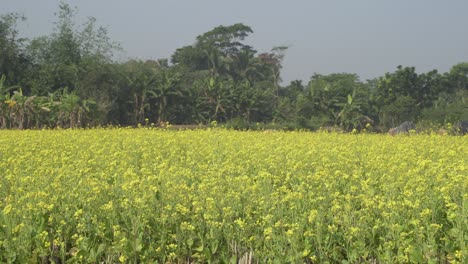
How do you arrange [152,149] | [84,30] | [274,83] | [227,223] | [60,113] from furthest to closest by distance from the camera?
[274,83], [84,30], [60,113], [152,149], [227,223]

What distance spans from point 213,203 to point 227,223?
313 mm

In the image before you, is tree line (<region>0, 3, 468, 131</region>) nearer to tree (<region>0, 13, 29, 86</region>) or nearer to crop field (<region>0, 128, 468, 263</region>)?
tree (<region>0, 13, 29, 86</region>)

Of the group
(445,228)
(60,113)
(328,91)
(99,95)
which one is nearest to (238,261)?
(445,228)

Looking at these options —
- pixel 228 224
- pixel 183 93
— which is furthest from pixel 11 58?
pixel 228 224

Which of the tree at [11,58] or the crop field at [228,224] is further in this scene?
the tree at [11,58]

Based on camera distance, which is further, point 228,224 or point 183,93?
point 183,93

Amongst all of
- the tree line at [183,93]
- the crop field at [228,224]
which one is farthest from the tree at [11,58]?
the crop field at [228,224]

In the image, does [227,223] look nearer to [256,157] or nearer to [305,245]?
[305,245]

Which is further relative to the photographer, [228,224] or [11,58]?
[11,58]

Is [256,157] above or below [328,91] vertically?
below

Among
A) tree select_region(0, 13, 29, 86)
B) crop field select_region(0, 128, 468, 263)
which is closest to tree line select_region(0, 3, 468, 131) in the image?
tree select_region(0, 13, 29, 86)

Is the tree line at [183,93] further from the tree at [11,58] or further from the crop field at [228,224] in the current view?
the crop field at [228,224]

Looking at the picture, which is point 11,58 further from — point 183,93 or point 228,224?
point 228,224

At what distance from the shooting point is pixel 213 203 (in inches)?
199
